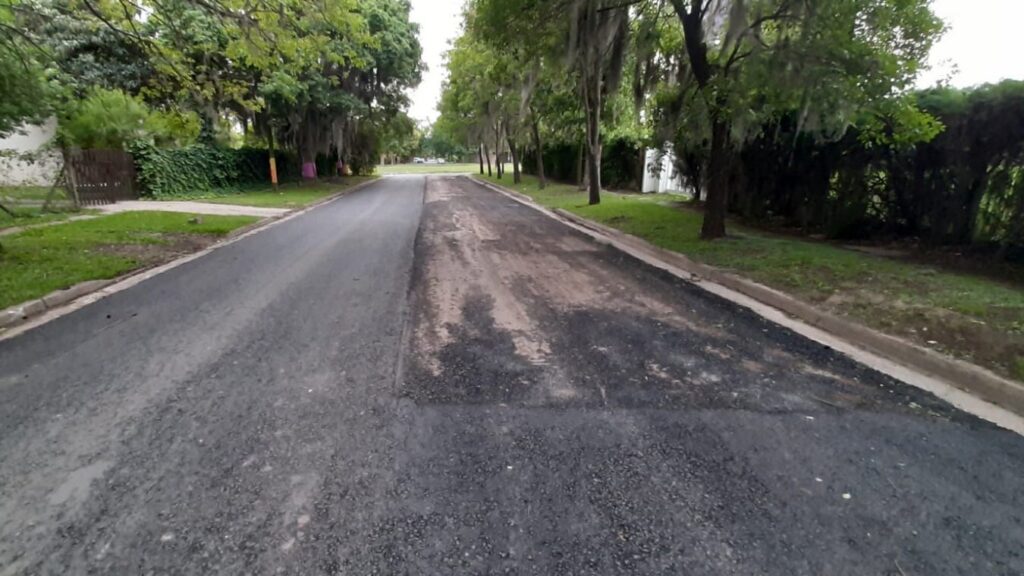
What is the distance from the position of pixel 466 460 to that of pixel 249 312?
13.1 ft

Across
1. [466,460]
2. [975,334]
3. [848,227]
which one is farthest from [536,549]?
[848,227]

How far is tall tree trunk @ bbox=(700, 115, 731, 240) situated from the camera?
9578mm

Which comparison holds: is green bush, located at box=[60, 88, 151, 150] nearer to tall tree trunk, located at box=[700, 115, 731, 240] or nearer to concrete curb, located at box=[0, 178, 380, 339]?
concrete curb, located at box=[0, 178, 380, 339]

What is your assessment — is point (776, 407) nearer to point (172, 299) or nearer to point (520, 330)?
point (520, 330)

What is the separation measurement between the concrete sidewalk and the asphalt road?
10.7 m

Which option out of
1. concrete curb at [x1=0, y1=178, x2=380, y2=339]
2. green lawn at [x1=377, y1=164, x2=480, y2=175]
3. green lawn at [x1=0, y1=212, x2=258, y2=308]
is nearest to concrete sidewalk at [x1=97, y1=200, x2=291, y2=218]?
green lawn at [x1=0, y1=212, x2=258, y2=308]

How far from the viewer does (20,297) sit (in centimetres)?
590

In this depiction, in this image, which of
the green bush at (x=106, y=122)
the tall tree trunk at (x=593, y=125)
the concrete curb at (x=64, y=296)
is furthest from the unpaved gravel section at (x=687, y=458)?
the green bush at (x=106, y=122)

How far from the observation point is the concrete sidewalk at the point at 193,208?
49.8 feet

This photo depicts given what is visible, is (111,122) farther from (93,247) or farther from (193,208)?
(93,247)

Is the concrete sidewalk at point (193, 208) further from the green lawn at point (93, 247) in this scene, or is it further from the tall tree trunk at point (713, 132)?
the tall tree trunk at point (713, 132)

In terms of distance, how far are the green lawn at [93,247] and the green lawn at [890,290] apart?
8.92 m

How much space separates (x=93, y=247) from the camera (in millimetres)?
9172

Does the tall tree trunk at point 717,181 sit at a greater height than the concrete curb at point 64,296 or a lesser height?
greater
